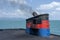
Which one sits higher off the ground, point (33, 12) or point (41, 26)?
point (33, 12)

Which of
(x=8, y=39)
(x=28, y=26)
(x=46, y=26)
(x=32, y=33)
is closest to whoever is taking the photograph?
(x=8, y=39)

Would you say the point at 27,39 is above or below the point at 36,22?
below

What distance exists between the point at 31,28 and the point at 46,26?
7.51 feet

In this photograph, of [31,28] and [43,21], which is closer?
[43,21]

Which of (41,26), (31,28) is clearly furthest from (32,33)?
(41,26)

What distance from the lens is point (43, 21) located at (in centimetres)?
1872

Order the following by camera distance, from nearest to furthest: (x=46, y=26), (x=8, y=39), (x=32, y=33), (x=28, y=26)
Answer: (x=8, y=39) < (x=46, y=26) < (x=32, y=33) < (x=28, y=26)

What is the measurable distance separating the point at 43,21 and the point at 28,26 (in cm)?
340

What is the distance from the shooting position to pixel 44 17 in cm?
1873

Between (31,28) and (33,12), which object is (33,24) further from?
(33,12)

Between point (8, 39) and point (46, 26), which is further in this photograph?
point (46, 26)

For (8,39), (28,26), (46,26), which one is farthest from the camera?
(28,26)

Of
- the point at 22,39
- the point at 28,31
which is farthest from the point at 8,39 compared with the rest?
the point at 28,31

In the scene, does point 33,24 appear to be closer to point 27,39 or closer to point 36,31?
point 36,31
